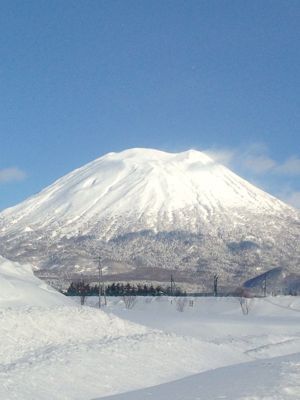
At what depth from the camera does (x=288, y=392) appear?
18859 millimetres

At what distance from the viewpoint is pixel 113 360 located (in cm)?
2503

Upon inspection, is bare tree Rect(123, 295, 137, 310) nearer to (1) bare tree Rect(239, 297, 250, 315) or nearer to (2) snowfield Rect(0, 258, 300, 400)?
(1) bare tree Rect(239, 297, 250, 315)

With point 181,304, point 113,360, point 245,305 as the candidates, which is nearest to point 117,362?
point 113,360

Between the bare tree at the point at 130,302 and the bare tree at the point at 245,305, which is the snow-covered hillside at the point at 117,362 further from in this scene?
the bare tree at the point at 130,302

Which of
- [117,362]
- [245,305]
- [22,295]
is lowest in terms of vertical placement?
[117,362]

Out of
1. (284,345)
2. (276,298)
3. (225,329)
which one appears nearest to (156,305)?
(276,298)

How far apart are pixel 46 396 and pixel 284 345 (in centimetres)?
2039

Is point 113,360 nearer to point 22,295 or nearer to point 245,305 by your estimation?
point 22,295

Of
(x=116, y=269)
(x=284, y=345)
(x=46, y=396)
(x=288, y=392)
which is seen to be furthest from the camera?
(x=116, y=269)

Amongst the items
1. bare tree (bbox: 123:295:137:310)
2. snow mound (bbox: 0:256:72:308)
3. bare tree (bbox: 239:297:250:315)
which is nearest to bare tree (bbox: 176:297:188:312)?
bare tree (bbox: 123:295:137:310)

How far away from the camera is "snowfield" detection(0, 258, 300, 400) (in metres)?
20.4

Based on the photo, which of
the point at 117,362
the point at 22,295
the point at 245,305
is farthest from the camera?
the point at 245,305

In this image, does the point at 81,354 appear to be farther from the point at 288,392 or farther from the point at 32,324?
the point at 288,392

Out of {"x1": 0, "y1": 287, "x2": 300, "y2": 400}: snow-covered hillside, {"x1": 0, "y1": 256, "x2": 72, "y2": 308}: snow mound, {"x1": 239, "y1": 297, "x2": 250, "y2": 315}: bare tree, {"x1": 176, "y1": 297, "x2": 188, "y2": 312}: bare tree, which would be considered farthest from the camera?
{"x1": 239, "y1": 297, "x2": 250, "y2": 315}: bare tree
